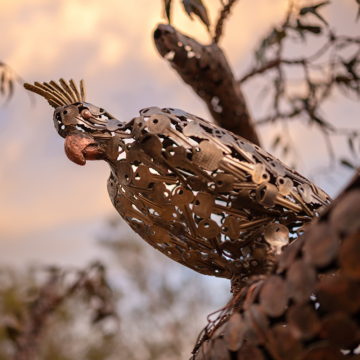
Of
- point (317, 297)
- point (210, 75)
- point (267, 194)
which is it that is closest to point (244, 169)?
point (267, 194)

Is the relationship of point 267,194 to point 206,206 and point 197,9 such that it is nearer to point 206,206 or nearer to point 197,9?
point 206,206

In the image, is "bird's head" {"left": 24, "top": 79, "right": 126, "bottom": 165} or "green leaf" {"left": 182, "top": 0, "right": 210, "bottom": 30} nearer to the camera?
"bird's head" {"left": 24, "top": 79, "right": 126, "bottom": 165}

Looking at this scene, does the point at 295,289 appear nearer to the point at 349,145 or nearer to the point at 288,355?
the point at 288,355

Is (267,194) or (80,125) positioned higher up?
(80,125)

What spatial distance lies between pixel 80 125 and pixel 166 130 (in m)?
0.09

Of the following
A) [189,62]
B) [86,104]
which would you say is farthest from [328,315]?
[189,62]

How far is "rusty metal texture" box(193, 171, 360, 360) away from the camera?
7.6 inches

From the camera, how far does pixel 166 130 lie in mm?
326

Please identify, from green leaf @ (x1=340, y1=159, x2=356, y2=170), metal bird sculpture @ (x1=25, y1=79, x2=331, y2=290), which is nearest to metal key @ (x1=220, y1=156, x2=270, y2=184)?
metal bird sculpture @ (x1=25, y1=79, x2=331, y2=290)

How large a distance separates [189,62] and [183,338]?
4.56m

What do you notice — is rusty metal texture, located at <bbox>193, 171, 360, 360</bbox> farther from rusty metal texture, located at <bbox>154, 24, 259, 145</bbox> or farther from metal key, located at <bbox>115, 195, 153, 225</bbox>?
rusty metal texture, located at <bbox>154, 24, 259, 145</bbox>

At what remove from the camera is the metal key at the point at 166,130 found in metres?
0.32

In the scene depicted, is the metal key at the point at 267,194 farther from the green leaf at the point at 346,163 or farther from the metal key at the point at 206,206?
the green leaf at the point at 346,163

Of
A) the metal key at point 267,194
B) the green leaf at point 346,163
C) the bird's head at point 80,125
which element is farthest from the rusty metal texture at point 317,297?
the green leaf at point 346,163
